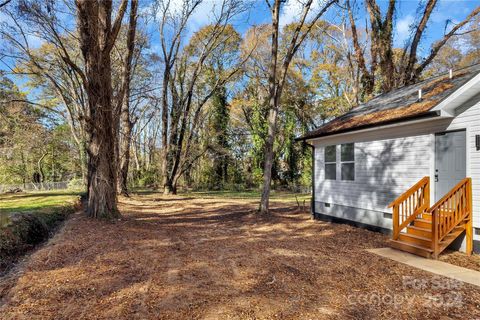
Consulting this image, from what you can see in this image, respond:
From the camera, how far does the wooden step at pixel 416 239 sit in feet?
19.1

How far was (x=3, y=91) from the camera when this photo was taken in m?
19.5

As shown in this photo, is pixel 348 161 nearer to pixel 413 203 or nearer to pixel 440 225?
pixel 413 203

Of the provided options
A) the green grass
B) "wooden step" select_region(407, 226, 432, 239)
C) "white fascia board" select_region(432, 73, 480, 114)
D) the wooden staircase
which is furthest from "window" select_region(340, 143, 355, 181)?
the green grass

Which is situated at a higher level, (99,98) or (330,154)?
(99,98)

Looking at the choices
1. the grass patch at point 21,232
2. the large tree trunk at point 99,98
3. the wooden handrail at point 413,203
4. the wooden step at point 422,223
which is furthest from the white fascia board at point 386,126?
the grass patch at point 21,232

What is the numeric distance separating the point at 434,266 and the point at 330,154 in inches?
208

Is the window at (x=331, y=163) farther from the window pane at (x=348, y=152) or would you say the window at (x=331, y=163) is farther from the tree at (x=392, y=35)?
the tree at (x=392, y=35)

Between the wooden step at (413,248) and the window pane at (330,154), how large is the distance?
3.74 meters

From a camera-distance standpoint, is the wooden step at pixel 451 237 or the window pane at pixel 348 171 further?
the window pane at pixel 348 171

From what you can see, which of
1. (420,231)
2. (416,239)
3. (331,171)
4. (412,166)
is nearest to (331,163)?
(331,171)

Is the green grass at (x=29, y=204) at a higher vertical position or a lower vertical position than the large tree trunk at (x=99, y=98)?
lower

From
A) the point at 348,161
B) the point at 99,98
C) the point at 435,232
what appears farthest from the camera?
the point at 348,161

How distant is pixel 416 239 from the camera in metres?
6.15

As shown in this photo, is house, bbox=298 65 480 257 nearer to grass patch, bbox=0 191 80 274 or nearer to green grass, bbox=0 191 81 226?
grass patch, bbox=0 191 80 274
